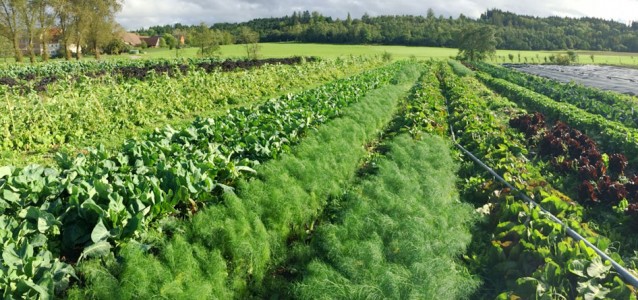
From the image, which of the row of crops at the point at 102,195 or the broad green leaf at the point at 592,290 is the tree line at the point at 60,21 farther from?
the broad green leaf at the point at 592,290

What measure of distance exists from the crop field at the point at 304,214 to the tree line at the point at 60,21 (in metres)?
45.0

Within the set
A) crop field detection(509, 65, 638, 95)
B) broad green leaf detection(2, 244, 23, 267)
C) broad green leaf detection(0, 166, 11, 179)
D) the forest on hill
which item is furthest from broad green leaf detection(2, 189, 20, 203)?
the forest on hill

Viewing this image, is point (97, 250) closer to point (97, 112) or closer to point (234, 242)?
point (234, 242)

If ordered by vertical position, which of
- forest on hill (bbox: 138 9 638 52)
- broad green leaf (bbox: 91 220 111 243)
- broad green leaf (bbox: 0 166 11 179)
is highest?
forest on hill (bbox: 138 9 638 52)

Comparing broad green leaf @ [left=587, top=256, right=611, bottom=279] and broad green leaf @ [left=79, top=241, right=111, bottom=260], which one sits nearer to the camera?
broad green leaf @ [left=79, top=241, right=111, bottom=260]

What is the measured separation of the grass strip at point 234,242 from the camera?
13.6ft

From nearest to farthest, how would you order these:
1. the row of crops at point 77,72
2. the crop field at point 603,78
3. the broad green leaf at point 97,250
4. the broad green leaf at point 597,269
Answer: the broad green leaf at point 97,250 < the broad green leaf at point 597,269 < the row of crops at point 77,72 < the crop field at point 603,78

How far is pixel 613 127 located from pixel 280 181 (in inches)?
459

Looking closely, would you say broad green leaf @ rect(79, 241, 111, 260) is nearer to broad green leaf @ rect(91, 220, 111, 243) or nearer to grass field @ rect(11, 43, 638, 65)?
broad green leaf @ rect(91, 220, 111, 243)

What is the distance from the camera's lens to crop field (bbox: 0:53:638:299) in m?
4.47

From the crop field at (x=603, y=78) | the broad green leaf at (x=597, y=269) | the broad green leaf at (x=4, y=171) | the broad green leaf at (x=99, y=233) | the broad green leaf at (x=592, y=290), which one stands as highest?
the crop field at (x=603, y=78)

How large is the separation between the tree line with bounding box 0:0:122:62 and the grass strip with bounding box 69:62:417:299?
51550 mm

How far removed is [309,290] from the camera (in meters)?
4.62

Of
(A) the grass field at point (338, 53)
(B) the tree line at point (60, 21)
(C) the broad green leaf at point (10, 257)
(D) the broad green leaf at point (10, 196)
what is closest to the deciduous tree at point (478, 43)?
(A) the grass field at point (338, 53)
